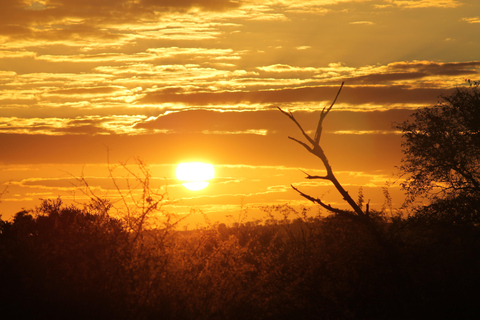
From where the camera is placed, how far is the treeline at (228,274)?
21719 millimetres

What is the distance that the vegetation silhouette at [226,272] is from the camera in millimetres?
21766

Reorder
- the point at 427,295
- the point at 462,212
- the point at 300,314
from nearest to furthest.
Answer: the point at 427,295
the point at 300,314
the point at 462,212

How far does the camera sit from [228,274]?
1119 inches

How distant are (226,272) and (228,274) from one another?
0.90m

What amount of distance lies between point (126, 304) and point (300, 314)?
451 inches

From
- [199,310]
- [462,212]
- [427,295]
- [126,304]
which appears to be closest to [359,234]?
[427,295]

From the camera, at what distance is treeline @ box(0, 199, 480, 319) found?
71.3 feet

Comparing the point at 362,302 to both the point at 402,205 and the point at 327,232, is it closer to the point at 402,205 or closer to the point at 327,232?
the point at 327,232

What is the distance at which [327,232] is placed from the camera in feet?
112

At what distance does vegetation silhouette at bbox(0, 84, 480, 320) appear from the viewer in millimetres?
21766

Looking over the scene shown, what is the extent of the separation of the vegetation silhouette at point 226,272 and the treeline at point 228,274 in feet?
0.16

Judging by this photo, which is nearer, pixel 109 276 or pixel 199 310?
pixel 109 276

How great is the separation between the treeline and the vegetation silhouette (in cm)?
5

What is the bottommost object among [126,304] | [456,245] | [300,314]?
[300,314]
